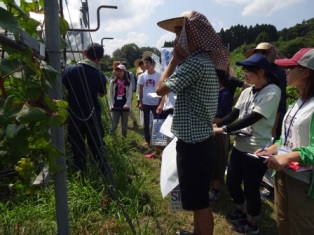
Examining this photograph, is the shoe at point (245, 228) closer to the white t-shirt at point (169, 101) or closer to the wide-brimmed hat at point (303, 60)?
the wide-brimmed hat at point (303, 60)

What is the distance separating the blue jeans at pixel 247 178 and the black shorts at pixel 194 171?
0.58 meters

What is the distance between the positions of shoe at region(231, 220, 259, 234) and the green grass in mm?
68

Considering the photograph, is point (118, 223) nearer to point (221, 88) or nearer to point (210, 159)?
point (210, 159)

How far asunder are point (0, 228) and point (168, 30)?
Answer: 198 centimetres

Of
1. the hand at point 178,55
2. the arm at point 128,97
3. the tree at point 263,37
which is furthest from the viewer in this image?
the tree at point 263,37

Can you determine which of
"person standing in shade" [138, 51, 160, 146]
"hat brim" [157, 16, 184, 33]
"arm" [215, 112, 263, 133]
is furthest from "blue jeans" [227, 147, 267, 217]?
"person standing in shade" [138, 51, 160, 146]

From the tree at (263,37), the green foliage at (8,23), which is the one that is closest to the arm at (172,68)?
the green foliage at (8,23)

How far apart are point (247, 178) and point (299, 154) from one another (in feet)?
3.60

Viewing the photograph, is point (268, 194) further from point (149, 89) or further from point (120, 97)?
point (120, 97)

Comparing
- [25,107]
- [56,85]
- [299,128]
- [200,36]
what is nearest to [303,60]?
[299,128]

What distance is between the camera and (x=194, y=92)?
6.97 feet

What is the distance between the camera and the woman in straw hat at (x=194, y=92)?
207 centimetres

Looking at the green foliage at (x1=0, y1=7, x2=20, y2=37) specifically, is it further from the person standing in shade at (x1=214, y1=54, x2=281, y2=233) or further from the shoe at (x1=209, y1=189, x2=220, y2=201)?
the shoe at (x1=209, y1=189, x2=220, y2=201)

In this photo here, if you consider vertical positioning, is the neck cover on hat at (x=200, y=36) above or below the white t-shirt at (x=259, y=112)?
above
